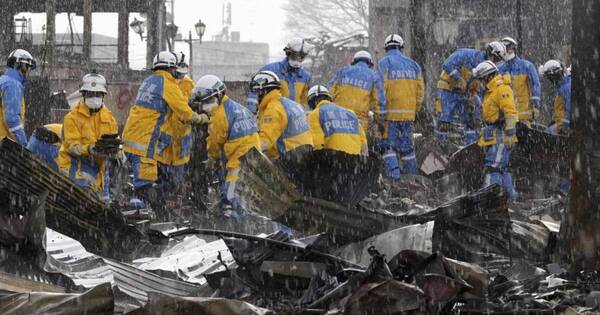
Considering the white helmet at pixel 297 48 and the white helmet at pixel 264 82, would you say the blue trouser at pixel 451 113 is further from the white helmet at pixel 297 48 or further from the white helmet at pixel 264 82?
the white helmet at pixel 264 82

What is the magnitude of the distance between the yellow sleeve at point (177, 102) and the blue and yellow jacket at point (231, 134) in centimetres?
66

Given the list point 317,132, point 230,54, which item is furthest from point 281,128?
point 230,54

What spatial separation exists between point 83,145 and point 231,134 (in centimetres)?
151

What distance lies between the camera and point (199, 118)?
1207 centimetres

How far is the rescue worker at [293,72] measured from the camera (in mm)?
13758

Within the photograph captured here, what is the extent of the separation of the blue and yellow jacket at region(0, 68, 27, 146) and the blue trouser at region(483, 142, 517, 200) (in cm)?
519

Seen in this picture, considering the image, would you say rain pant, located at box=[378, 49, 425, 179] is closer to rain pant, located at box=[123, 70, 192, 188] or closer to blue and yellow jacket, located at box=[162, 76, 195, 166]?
blue and yellow jacket, located at box=[162, 76, 195, 166]

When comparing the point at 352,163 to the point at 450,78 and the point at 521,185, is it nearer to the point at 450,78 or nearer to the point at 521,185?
the point at 521,185

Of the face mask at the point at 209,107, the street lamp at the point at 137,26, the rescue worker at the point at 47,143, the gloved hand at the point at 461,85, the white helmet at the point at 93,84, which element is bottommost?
the rescue worker at the point at 47,143

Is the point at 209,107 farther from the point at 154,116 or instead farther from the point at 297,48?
the point at 297,48

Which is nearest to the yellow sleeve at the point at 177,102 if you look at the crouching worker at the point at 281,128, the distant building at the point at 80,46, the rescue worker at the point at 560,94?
the crouching worker at the point at 281,128

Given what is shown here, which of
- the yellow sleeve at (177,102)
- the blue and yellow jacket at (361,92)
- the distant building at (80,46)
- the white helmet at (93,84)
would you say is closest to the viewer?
the white helmet at (93,84)

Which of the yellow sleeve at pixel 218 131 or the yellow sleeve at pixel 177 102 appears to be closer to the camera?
the yellow sleeve at pixel 218 131

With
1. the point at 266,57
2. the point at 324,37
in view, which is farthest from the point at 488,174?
the point at 266,57
